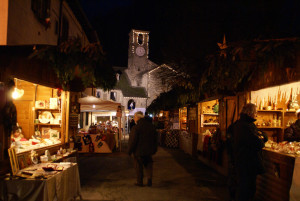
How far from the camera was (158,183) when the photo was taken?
7.64 meters

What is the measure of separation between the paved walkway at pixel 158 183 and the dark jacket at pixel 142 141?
3.22 feet

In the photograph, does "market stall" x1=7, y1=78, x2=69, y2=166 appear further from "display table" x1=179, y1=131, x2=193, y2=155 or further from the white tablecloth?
"display table" x1=179, y1=131, x2=193, y2=155

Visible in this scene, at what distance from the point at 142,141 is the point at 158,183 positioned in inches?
58.4

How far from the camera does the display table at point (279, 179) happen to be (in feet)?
16.2

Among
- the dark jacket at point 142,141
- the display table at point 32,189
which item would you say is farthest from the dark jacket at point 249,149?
the display table at point 32,189

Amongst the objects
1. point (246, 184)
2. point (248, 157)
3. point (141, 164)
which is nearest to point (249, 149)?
point (248, 157)

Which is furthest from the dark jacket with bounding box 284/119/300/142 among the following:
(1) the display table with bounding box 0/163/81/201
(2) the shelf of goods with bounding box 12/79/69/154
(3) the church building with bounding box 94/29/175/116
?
(3) the church building with bounding box 94/29/175/116

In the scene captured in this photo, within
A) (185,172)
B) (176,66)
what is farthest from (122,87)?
(185,172)

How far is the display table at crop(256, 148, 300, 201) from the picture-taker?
4.94 m

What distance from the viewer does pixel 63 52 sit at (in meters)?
6.16

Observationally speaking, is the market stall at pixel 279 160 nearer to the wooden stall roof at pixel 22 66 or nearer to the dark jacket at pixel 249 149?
the dark jacket at pixel 249 149

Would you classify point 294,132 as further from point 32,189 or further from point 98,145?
point 98,145

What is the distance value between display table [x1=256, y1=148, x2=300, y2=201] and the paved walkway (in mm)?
930

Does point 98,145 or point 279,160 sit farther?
point 98,145
